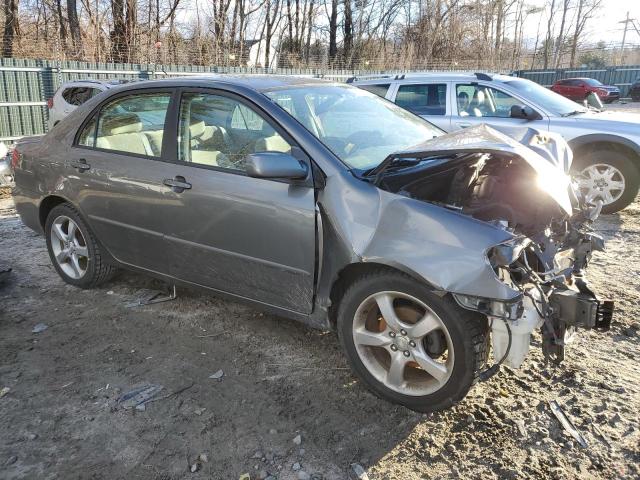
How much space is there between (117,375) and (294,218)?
1476 mm

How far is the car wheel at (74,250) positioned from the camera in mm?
4453

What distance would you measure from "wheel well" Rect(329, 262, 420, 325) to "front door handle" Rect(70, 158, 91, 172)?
2.32 meters

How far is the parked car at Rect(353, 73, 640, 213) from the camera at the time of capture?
269 inches

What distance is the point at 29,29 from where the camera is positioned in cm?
2280

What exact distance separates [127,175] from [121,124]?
0.51 meters

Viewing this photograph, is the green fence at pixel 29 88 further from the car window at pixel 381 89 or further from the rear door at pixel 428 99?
the rear door at pixel 428 99

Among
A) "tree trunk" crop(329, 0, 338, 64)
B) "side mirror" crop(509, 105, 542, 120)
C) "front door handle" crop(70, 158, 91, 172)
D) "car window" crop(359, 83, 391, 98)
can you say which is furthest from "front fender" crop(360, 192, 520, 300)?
"tree trunk" crop(329, 0, 338, 64)

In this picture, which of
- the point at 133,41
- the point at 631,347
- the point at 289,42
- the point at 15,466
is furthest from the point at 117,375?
the point at 289,42

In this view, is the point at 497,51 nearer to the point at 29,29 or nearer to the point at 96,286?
the point at 29,29

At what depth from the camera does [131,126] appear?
4.10m

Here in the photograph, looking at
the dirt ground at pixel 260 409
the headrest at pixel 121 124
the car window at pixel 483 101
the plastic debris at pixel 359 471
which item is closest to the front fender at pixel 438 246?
the dirt ground at pixel 260 409

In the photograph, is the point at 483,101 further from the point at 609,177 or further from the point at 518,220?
the point at 518,220

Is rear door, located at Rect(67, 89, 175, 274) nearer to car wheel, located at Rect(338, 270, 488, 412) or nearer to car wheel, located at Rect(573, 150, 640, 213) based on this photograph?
car wheel, located at Rect(338, 270, 488, 412)

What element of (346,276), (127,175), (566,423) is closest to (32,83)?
(127,175)
